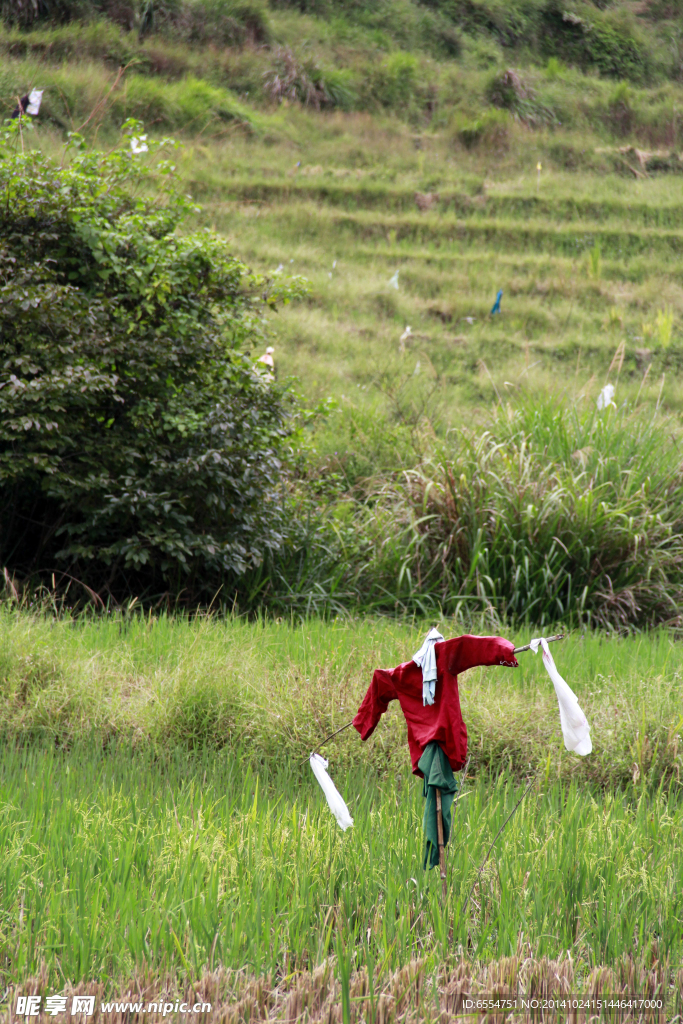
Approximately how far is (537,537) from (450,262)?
12927mm

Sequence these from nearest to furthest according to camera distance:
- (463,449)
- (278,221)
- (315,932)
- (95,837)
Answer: (315,932)
(95,837)
(463,449)
(278,221)

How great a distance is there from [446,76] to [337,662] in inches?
1184

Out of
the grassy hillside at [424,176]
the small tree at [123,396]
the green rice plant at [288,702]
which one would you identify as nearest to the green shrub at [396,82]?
the grassy hillside at [424,176]

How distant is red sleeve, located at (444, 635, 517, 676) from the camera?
221 cm

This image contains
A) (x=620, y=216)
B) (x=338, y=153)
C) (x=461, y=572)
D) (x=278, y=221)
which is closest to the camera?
(x=461, y=572)

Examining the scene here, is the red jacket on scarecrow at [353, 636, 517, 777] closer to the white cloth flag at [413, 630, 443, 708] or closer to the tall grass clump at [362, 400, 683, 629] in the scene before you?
the white cloth flag at [413, 630, 443, 708]

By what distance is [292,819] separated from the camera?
3107mm

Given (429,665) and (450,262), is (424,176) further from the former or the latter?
(429,665)

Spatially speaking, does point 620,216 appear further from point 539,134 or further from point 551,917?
point 551,917

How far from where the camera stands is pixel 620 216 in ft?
73.4

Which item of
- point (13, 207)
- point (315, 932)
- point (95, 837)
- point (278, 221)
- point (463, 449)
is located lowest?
point (278, 221)

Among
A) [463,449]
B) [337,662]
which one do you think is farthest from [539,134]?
[337,662]

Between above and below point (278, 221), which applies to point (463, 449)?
above

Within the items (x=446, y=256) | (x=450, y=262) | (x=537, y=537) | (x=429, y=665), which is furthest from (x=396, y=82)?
(x=429, y=665)
